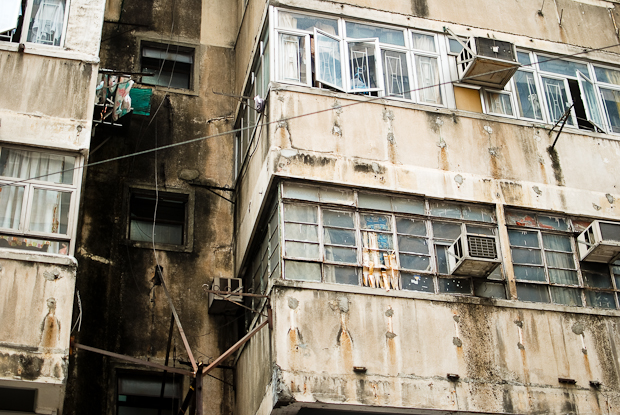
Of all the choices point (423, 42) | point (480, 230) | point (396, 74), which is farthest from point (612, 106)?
point (396, 74)

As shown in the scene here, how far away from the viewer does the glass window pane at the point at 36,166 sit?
13164 mm

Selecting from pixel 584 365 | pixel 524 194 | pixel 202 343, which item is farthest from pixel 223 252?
pixel 584 365

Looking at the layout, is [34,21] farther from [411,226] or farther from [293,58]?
[411,226]

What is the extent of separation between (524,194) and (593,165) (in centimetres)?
174

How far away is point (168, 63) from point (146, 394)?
7.85 metres

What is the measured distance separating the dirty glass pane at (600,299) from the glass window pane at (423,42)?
5349 millimetres

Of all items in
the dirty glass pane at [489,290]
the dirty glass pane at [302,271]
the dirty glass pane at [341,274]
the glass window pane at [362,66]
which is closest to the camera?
the dirty glass pane at [302,271]

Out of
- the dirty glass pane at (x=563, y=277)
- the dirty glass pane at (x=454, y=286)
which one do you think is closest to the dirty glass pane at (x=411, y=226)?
the dirty glass pane at (x=454, y=286)

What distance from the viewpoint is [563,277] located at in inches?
564

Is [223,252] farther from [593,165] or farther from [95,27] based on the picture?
[593,165]

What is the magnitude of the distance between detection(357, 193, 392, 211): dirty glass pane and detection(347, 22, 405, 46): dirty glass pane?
127 inches

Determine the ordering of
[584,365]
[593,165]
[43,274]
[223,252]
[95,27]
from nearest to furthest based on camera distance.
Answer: [43,274], [584,365], [95,27], [593,165], [223,252]

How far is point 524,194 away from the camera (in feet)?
48.1

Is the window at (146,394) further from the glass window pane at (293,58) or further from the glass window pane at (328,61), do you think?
the glass window pane at (328,61)
